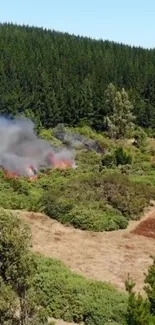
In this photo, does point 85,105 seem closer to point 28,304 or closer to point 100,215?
point 100,215

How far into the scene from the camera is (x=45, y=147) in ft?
141

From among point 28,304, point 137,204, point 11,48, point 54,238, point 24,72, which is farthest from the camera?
point 11,48

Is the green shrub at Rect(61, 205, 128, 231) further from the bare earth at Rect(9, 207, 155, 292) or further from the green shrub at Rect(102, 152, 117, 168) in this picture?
the green shrub at Rect(102, 152, 117, 168)

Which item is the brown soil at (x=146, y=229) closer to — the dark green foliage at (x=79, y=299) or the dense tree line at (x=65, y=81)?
the dark green foliage at (x=79, y=299)

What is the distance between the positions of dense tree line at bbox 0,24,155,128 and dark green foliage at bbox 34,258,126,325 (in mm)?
38340

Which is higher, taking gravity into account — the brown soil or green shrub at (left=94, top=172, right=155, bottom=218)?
green shrub at (left=94, top=172, right=155, bottom=218)

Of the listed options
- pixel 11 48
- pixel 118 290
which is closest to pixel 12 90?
pixel 11 48

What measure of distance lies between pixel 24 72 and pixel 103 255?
4567 centimetres

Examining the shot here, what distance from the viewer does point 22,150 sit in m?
41.4

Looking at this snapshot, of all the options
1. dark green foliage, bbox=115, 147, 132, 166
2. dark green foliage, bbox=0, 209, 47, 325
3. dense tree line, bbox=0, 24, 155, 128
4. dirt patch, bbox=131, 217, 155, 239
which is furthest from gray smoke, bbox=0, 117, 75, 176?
dark green foliage, bbox=0, 209, 47, 325

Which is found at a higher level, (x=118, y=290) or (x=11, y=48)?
(x=11, y=48)

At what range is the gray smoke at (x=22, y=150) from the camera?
37.8 m

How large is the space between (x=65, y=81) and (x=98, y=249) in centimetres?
4454

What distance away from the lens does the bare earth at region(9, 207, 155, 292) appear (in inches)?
854
